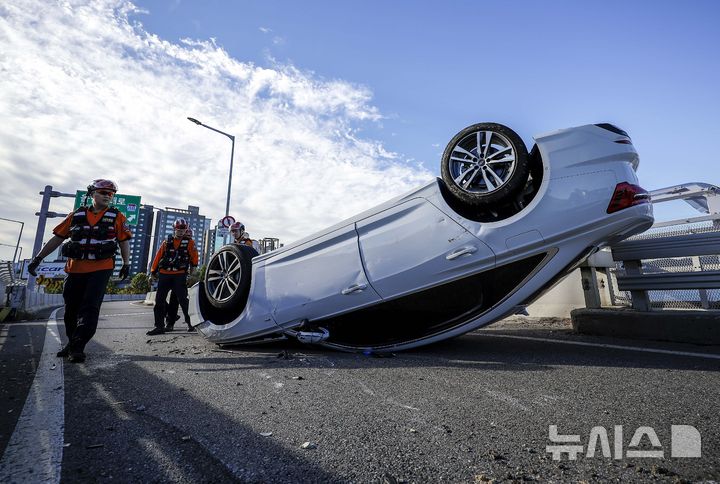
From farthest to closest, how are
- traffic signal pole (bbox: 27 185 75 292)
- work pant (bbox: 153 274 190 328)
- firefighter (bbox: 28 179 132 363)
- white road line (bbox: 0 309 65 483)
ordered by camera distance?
1. traffic signal pole (bbox: 27 185 75 292)
2. work pant (bbox: 153 274 190 328)
3. firefighter (bbox: 28 179 132 363)
4. white road line (bbox: 0 309 65 483)

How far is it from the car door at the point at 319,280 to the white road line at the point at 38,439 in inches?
68.4

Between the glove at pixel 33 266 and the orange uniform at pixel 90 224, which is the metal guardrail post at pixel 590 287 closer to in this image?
the orange uniform at pixel 90 224

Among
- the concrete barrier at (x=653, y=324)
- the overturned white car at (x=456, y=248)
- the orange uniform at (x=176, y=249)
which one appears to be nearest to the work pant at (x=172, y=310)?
the orange uniform at (x=176, y=249)

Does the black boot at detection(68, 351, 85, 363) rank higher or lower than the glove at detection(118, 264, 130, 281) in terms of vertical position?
lower

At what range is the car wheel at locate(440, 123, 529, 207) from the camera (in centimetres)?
281

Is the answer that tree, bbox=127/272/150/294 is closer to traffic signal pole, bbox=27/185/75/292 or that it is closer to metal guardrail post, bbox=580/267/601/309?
traffic signal pole, bbox=27/185/75/292

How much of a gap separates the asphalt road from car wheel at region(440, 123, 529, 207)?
1.33 meters

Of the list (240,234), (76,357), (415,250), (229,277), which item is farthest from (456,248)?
(240,234)

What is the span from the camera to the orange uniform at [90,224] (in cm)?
347

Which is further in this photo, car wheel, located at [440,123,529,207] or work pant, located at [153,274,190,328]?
work pant, located at [153,274,190,328]

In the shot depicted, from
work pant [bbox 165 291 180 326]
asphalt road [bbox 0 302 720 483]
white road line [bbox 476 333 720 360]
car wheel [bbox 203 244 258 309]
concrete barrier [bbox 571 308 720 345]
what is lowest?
asphalt road [bbox 0 302 720 483]

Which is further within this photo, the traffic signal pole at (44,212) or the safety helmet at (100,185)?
the traffic signal pole at (44,212)

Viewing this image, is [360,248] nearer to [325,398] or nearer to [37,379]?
[325,398]

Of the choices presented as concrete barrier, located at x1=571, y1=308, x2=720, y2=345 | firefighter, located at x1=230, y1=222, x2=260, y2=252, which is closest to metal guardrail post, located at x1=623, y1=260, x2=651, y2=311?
concrete barrier, located at x1=571, y1=308, x2=720, y2=345
